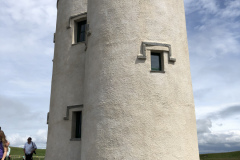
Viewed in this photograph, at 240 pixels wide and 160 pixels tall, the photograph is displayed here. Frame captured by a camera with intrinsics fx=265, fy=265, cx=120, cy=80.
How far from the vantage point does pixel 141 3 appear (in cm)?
991

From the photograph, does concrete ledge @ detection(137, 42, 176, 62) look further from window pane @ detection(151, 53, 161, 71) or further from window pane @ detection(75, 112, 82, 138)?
window pane @ detection(75, 112, 82, 138)

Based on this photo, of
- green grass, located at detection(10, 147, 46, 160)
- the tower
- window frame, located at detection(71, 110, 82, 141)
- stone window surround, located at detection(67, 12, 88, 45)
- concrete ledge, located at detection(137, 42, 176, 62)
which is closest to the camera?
the tower

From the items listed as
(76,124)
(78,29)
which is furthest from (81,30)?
(76,124)

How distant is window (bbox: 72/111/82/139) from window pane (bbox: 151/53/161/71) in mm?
4182

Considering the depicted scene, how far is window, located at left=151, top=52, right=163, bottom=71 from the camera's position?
958cm

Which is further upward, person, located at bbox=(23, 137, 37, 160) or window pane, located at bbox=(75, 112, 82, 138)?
window pane, located at bbox=(75, 112, 82, 138)

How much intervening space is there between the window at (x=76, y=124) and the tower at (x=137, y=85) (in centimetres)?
50

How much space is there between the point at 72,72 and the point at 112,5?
404 centimetres

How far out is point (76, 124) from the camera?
11.8 metres

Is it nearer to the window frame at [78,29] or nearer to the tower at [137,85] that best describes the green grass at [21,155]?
the window frame at [78,29]

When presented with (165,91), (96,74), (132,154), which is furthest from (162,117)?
(96,74)

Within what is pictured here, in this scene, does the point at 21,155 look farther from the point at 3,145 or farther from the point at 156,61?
the point at 156,61

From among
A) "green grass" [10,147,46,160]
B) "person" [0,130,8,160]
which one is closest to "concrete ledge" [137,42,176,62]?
"person" [0,130,8,160]

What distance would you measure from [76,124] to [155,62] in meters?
4.66
